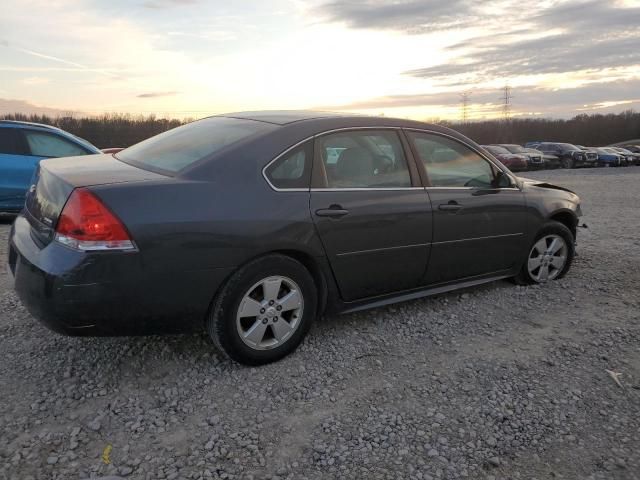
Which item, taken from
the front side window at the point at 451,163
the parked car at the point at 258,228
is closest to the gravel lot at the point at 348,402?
the parked car at the point at 258,228

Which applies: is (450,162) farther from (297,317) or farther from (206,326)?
(206,326)

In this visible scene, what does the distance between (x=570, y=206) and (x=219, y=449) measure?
3.99 m

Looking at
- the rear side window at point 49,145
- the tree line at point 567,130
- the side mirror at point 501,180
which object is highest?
the tree line at point 567,130

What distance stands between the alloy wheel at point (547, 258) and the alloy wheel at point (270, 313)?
8.21 feet

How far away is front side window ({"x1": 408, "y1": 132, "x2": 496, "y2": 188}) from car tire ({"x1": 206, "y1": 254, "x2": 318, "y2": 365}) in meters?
1.36

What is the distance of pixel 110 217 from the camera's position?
2707mm

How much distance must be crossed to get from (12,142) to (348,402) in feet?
22.5

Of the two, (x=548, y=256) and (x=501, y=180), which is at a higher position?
(x=501, y=180)

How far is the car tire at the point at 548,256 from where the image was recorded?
480cm

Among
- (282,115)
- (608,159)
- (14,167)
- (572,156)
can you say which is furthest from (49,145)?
(608,159)

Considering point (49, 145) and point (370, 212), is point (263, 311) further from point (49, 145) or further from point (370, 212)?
point (49, 145)

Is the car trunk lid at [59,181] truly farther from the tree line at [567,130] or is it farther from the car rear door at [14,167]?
the tree line at [567,130]

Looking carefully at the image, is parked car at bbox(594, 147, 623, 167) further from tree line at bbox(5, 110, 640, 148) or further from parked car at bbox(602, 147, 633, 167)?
tree line at bbox(5, 110, 640, 148)

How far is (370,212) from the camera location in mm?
3564
